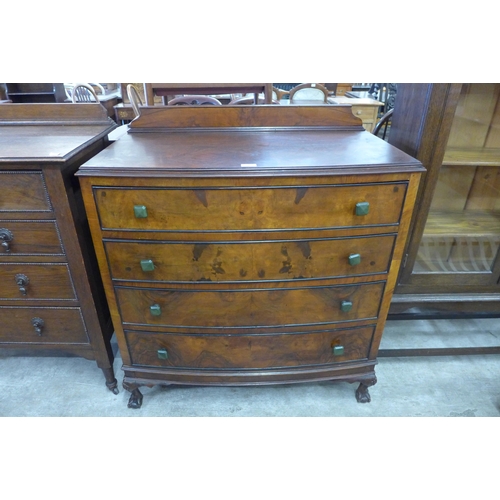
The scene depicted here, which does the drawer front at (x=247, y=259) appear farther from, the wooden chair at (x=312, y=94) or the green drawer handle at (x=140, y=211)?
the wooden chair at (x=312, y=94)

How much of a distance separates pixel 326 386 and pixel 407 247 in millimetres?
757

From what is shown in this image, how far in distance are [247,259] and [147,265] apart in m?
0.33

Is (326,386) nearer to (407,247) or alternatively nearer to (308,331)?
(308,331)

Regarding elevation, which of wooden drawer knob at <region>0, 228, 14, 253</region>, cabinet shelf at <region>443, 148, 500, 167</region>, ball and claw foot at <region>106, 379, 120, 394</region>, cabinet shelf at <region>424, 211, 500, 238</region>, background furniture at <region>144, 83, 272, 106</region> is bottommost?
ball and claw foot at <region>106, 379, 120, 394</region>

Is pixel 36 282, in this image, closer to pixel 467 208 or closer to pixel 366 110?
pixel 467 208

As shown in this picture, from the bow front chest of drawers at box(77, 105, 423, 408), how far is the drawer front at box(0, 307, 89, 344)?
245 millimetres

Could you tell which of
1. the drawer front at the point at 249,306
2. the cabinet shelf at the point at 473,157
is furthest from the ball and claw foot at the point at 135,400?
the cabinet shelf at the point at 473,157

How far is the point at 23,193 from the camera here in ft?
3.79

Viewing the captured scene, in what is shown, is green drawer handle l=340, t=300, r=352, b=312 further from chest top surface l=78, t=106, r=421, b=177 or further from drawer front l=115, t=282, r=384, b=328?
chest top surface l=78, t=106, r=421, b=177

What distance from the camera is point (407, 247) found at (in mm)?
1500

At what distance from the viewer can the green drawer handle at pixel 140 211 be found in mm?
1060

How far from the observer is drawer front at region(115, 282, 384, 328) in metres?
1.25

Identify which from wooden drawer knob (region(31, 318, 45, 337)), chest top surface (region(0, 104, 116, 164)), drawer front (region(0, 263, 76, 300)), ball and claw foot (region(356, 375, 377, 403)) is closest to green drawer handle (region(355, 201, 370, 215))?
ball and claw foot (region(356, 375, 377, 403))

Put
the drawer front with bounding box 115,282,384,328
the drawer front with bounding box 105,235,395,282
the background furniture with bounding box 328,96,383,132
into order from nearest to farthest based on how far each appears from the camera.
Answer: the drawer front with bounding box 105,235,395,282
the drawer front with bounding box 115,282,384,328
the background furniture with bounding box 328,96,383,132
